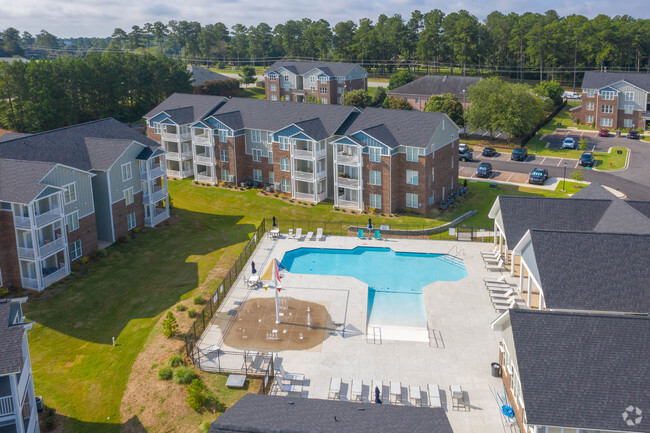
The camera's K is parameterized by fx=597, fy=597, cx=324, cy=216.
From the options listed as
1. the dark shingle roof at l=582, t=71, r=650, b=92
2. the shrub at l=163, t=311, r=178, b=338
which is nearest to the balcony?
the shrub at l=163, t=311, r=178, b=338

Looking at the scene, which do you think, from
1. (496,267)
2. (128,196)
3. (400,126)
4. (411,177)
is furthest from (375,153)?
(128,196)

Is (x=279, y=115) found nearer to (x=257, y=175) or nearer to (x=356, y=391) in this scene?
(x=257, y=175)

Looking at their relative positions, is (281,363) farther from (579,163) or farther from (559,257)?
(579,163)

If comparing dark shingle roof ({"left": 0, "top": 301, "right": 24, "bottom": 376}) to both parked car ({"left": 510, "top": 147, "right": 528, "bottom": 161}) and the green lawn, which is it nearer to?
the green lawn

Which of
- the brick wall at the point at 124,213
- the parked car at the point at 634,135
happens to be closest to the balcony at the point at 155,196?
the brick wall at the point at 124,213

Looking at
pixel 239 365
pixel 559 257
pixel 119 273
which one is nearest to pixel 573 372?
pixel 559 257
